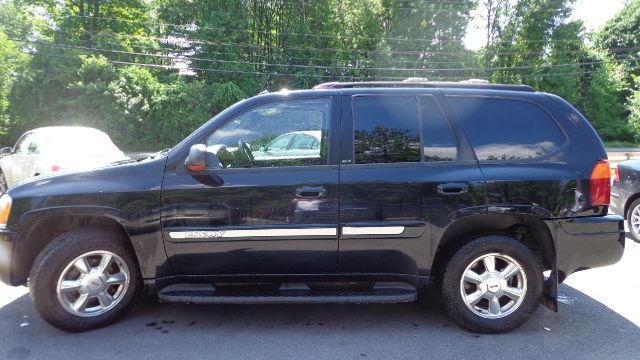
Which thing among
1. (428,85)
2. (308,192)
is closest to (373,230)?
(308,192)

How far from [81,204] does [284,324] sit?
5.99ft

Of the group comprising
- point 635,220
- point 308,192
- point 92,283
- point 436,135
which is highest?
point 436,135

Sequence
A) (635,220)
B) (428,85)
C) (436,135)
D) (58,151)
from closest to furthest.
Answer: (436,135) → (428,85) → (635,220) → (58,151)

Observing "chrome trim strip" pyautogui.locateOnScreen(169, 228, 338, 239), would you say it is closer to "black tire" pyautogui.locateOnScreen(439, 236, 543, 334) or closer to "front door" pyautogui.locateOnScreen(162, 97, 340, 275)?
"front door" pyautogui.locateOnScreen(162, 97, 340, 275)

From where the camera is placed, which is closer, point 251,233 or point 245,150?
point 251,233

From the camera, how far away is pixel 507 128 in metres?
3.16

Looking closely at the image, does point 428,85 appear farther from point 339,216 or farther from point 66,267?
point 66,267

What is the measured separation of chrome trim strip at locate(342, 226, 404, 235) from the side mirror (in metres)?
1.11

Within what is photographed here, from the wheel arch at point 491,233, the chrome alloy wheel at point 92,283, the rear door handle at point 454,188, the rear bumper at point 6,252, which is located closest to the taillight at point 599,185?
the wheel arch at point 491,233

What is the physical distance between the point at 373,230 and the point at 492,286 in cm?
104

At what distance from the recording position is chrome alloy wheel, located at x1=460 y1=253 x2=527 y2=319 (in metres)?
3.05

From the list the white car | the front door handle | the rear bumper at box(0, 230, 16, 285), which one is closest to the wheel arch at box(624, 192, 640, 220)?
the front door handle

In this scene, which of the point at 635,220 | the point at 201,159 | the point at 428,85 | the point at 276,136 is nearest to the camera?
the point at 201,159

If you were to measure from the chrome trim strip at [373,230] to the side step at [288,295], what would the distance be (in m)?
0.43
